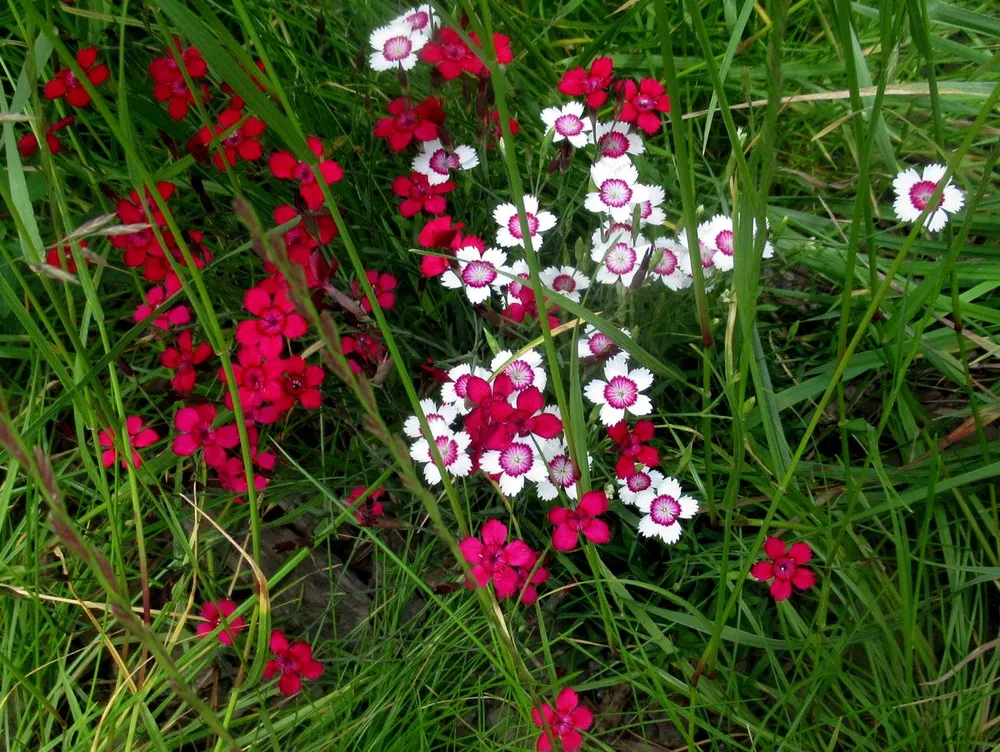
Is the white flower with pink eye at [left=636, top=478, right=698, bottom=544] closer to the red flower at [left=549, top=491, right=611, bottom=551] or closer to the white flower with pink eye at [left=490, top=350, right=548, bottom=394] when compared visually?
the red flower at [left=549, top=491, right=611, bottom=551]

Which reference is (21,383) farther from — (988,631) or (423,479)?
(988,631)

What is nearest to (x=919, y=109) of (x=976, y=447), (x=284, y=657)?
(x=976, y=447)

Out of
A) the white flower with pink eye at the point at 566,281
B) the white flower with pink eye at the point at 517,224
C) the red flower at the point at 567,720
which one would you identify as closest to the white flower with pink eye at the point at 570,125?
the white flower with pink eye at the point at 517,224

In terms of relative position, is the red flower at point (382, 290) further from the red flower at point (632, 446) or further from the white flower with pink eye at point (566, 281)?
the red flower at point (632, 446)

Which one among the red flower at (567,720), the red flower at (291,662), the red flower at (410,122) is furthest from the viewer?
the red flower at (410,122)

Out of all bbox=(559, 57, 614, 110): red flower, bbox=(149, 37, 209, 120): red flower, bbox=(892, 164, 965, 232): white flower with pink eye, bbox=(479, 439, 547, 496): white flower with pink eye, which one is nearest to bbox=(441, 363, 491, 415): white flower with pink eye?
bbox=(479, 439, 547, 496): white flower with pink eye

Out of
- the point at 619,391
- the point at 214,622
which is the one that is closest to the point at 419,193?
the point at 619,391
